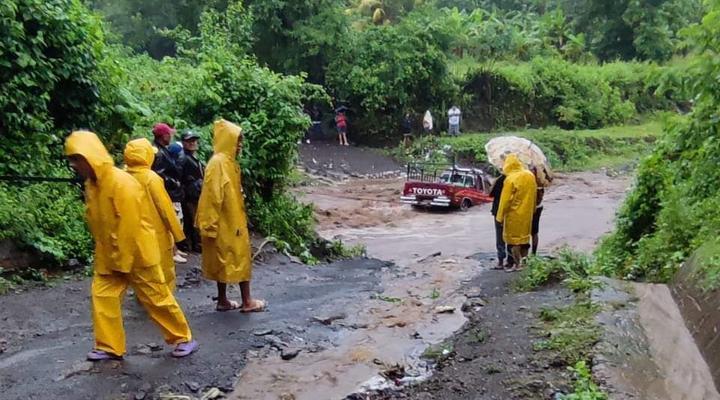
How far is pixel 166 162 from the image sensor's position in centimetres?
970

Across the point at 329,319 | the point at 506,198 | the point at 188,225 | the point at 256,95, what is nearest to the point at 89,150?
the point at 329,319

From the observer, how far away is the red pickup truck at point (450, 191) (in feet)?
72.4

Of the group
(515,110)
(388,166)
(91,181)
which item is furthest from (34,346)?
(515,110)

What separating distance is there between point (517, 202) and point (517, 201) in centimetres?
1

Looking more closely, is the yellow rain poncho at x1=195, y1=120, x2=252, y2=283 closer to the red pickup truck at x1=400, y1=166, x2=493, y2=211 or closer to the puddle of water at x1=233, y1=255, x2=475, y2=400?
the puddle of water at x1=233, y1=255, x2=475, y2=400

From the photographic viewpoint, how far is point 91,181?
17.7 feet

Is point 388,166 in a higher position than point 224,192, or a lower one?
lower

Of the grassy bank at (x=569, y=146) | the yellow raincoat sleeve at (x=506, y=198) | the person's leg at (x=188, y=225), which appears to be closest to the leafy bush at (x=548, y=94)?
the grassy bank at (x=569, y=146)

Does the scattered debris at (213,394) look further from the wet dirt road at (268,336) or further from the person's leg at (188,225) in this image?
the person's leg at (188,225)

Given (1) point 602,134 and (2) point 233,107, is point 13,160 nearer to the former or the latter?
(2) point 233,107

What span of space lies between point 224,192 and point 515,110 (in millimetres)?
31841

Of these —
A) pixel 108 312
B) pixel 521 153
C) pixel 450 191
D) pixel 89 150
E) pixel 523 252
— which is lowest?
pixel 450 191

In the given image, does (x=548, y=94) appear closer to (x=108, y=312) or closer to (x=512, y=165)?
(x=512, y=165)

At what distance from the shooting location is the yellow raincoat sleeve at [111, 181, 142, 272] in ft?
17.9
